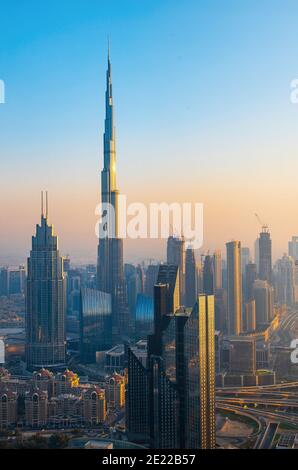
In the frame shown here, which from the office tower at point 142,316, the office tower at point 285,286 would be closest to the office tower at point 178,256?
the office tower at point 142,316

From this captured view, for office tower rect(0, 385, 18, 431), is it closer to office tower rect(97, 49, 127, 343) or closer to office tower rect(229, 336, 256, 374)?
office tower rect(97, 49, 127, 343)

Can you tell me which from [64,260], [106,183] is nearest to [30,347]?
[64,260]

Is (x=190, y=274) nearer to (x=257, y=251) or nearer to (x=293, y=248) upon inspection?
(x=257, y=251)

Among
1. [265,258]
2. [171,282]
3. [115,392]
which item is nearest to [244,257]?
[265,258]

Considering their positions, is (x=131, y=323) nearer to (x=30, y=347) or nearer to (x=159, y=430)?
(x=30, y=347)

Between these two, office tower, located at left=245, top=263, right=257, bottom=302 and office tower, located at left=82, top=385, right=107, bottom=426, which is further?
office tower, located at left=245, top=263, right=257, bottom=302

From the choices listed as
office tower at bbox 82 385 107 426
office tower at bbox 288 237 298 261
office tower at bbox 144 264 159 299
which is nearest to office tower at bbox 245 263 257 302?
office tower at bbox 288 237 298 261
